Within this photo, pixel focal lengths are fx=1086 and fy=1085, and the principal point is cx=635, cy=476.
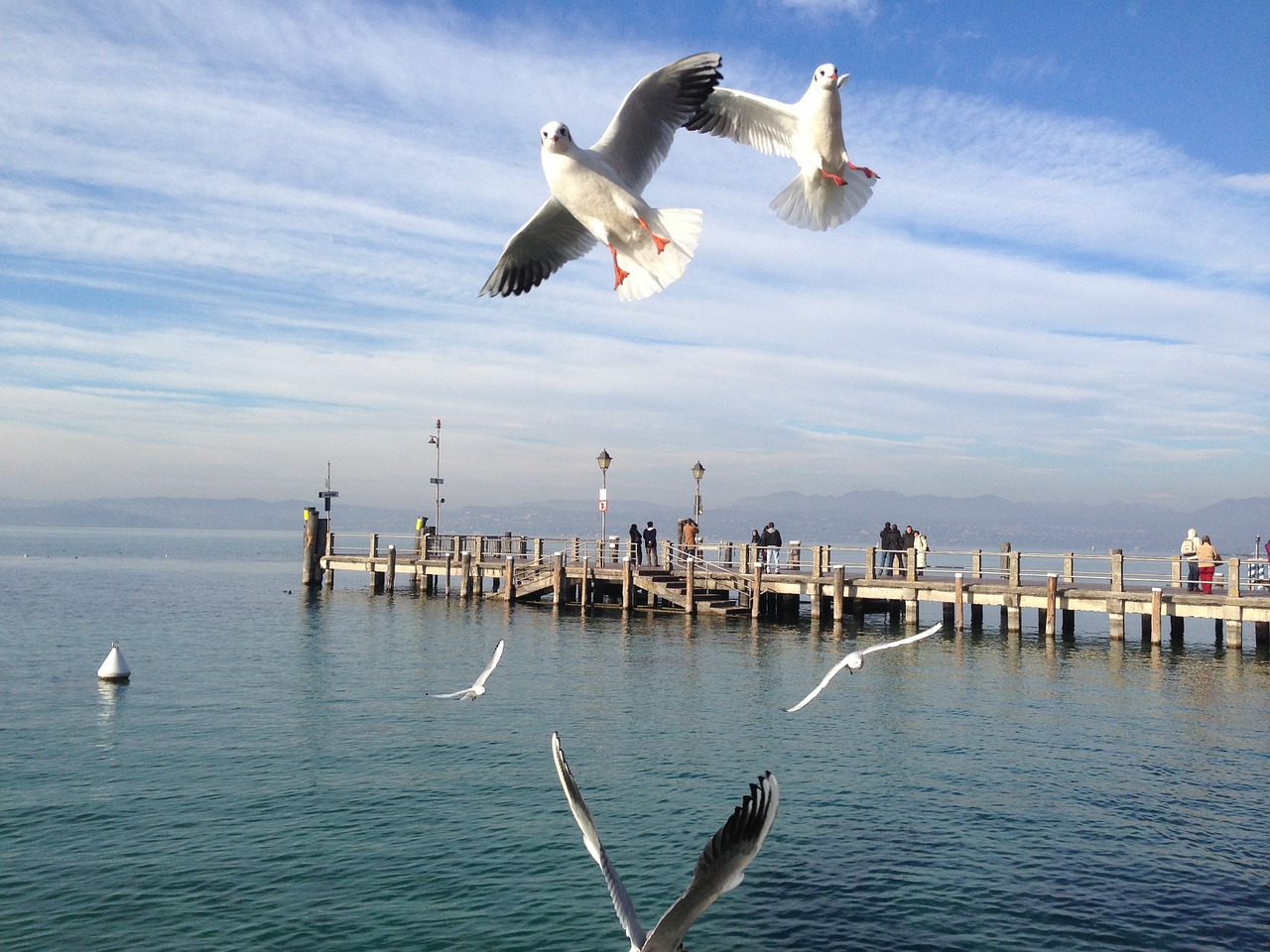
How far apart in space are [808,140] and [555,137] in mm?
825

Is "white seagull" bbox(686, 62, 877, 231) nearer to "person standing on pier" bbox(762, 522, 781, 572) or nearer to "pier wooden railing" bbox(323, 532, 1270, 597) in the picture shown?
"pier wooden railing" bbox(323, 532, 1270, 597)

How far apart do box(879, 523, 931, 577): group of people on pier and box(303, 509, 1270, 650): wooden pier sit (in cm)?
26

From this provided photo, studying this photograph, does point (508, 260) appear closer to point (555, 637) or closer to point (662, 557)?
point (555, 637)

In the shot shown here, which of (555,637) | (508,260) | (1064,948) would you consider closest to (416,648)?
(555,637)

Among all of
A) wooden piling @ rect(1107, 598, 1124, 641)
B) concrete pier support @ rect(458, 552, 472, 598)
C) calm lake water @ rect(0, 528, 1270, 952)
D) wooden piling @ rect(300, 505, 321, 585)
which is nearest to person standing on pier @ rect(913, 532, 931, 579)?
calm lake water @ rect(0, 528, 1270, 952)

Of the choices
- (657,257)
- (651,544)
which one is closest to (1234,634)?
(651,544)

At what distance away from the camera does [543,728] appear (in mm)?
20172

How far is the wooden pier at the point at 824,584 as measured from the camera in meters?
30.1

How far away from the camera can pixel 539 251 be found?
13.9ft

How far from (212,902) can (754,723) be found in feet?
37.1

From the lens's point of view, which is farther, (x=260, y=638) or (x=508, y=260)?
(x=260, y=638)

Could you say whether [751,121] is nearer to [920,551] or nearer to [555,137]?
[555,137]

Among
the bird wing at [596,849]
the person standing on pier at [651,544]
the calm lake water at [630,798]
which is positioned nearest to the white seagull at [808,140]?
the bird wing at [596,849]

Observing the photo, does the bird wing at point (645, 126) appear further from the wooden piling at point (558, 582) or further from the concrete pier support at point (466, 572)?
the concrete pier support at point (466, 572)
